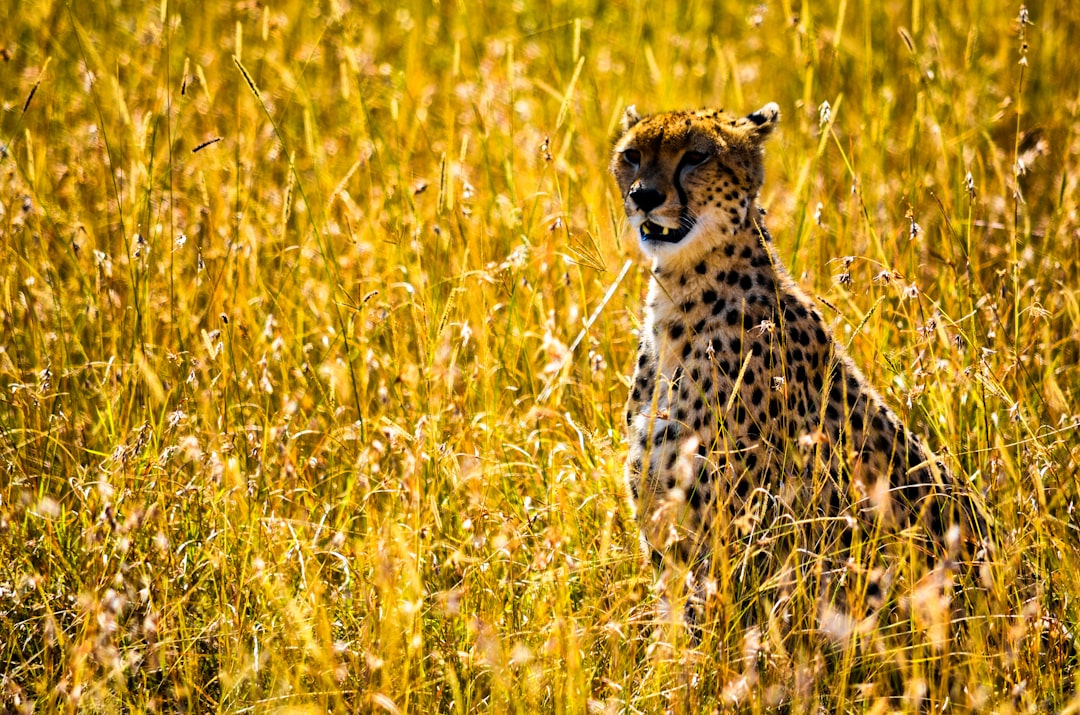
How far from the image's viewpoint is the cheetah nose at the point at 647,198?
3.04 meters

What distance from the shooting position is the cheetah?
2.77 meters

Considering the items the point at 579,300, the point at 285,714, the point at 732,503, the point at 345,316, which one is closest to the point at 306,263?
the point at 345,316

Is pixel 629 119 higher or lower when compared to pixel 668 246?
higher

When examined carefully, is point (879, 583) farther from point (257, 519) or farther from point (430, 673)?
point (257, 519)

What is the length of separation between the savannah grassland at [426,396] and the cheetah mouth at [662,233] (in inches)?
12.5

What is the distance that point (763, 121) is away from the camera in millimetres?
3375

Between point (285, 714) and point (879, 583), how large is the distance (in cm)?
125

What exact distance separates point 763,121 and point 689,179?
1.37 feet

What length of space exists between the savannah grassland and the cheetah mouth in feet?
1.04

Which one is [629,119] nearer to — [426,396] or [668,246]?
[668,246]

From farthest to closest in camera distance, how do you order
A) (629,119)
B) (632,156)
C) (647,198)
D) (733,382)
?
(629,119), (632,156), (647,198), (733,382)

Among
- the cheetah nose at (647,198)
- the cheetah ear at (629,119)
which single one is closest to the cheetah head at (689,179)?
the cheetah nose at (647,198)

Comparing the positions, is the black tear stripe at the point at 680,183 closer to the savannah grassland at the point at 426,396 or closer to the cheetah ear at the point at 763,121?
the cheetah ear at the point at 763,121

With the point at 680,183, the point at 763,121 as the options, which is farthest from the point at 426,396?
the point at 763,121
